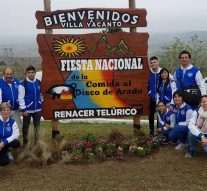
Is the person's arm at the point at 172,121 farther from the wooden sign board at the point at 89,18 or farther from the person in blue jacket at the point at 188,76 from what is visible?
the wooden sign board at the point at 89,18

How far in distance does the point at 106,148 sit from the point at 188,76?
83.4 inches

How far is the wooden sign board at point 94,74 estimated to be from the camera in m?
8.70

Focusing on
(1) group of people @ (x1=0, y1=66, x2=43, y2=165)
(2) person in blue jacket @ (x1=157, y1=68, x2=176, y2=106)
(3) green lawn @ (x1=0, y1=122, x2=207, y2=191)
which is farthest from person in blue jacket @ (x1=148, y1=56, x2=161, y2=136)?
(1) group of people @ (x1=0, y1=66, x2=43, y2=165)

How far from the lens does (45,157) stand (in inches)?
296

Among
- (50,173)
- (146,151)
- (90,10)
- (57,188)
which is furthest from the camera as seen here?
(90,10)

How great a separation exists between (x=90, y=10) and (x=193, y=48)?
2124 centimetres

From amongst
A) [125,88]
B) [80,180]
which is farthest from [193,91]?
[80,180]

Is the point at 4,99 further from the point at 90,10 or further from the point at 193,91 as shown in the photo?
the point at 193,91

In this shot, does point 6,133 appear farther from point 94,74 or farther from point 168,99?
point 168,99

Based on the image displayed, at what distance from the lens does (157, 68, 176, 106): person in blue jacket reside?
8.34m

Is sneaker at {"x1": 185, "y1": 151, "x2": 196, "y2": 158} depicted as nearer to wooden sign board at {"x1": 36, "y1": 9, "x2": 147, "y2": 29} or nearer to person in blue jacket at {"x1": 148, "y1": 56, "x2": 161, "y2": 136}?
person in blue jacket at {"x1": 148, "y1": 56, "x2": 161, "y2": 136}

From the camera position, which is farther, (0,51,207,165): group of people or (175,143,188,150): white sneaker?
(175,143,188,150): white sneaker

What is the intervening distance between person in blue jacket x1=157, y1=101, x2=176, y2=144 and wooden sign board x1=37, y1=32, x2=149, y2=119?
65cm

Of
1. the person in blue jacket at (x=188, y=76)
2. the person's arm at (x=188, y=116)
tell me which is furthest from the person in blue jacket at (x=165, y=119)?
the person in blue jacket at (x=188, y=76)
